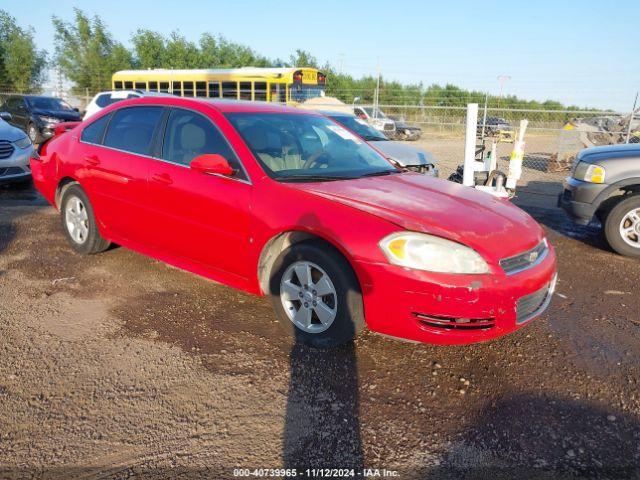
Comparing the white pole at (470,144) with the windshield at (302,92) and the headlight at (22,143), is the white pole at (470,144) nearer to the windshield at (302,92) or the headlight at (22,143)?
the headlight at (22,143)

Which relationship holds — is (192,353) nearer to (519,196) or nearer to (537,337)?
(537,337)

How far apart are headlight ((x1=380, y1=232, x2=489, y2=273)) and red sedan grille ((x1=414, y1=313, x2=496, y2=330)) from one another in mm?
280

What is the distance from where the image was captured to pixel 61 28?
39.6m

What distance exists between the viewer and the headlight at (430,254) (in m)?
2.90

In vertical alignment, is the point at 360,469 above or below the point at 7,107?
below

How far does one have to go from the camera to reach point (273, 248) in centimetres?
345

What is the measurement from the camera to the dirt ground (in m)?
2.33

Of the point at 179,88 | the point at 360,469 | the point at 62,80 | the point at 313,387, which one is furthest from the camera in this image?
the point at 62,80

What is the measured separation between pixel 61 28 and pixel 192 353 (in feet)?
146

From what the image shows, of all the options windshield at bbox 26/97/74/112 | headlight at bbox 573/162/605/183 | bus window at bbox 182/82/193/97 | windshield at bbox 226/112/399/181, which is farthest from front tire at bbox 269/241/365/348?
Result: bus window at bbox 182/82/193/97

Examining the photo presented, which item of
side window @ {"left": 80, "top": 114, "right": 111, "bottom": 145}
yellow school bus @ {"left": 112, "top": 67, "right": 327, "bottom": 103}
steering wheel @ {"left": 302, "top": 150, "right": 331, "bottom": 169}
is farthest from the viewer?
yellow school bus @ {"left": 112, "top": 67, "right": 327, "bottom": 103}

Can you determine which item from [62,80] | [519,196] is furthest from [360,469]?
[62,80]

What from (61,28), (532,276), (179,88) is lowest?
(532,276)

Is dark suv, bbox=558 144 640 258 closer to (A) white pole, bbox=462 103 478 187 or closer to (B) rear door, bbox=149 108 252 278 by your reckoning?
(A) white pole, bbox=462 103 478 187
